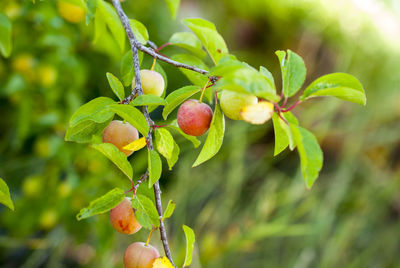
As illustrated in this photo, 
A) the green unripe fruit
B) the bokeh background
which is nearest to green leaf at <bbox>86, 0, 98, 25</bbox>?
the bokeh background

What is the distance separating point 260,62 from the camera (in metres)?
1.75

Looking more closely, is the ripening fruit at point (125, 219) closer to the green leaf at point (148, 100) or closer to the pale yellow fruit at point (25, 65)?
the green leaf at point (148, 100)

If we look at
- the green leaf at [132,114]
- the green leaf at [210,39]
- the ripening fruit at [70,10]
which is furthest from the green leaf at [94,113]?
the ripening fruit at [70,10]

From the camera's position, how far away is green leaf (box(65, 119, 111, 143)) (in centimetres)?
31

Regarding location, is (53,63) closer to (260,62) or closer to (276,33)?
(260,62)

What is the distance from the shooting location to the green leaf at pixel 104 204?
28 centimetres

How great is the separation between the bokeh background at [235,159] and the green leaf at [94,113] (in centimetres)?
34

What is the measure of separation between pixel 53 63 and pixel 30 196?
0.26 metres

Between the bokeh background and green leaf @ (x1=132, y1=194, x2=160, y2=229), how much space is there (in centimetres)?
39

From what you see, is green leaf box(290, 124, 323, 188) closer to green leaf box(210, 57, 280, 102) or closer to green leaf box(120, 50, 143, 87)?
green leaf box(210, 57, 280, 102)

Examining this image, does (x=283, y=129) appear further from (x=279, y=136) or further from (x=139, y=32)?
(x=139, y=32)

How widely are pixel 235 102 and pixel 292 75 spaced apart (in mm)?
46

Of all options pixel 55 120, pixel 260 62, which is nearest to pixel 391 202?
pixel 260 62

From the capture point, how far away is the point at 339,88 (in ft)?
0.88
